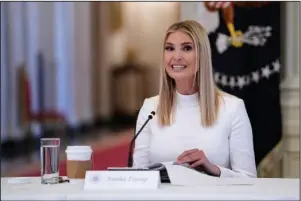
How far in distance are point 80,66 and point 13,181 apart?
1695 millimetres

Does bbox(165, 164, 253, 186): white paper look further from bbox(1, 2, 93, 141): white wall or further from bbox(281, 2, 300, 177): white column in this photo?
bbox(1, 2, 93, 141): white wall

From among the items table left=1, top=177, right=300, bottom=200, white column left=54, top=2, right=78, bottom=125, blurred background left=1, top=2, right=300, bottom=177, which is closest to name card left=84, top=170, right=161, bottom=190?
table left=1, top=177, right=300, bottom=200

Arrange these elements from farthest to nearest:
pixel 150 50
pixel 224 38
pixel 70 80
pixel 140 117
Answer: pixel 70 80 < pixel 150 50 < pixel 224 38 < pixel 140 117

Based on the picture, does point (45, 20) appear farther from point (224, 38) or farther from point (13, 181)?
point (13, 181)

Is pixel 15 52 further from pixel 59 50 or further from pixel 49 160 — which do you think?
pixel 49 160

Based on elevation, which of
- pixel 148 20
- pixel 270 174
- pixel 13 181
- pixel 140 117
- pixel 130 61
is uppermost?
pixel 148 20

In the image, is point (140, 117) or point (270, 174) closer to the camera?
point (140, 117)

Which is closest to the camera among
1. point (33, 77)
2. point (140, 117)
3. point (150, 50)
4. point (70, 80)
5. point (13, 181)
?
point (13, 181)

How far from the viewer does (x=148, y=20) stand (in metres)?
2.67

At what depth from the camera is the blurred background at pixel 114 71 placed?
7.66 feet

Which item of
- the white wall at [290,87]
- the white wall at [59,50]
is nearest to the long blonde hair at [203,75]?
the white wall at [290,87]

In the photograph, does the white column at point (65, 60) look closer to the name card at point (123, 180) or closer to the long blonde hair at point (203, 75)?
the long blonde hair at point (203, 75)

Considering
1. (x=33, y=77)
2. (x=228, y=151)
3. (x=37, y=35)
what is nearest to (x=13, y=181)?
(x=228, y=151)

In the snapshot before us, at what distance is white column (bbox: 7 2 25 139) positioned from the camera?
A: 7.79ft
